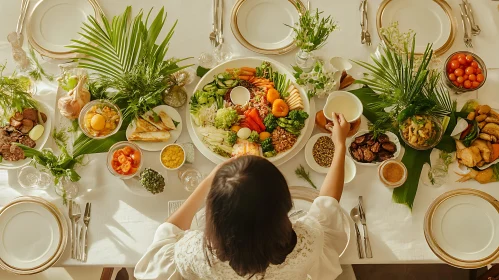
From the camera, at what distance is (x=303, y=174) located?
86.9 inches

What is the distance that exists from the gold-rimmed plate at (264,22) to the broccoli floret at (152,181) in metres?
0.88

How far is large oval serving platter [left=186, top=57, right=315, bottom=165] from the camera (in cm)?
221

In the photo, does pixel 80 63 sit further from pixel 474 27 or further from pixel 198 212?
pixel 474 27

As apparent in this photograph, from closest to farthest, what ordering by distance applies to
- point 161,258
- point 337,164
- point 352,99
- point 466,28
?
1. point 161,258
2. point 337,164
3. point 352,99
4. point 466,28

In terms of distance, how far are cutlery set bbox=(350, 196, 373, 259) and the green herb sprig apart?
235 mm

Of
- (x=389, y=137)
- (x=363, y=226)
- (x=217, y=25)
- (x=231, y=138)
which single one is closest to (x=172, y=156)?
(x=231, y=138)

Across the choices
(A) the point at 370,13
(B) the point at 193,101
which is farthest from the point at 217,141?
(A) the point at 370,13

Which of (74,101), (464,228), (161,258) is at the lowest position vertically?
(464,228)

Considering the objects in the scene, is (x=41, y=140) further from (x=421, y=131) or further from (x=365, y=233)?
(x=421, y=131)

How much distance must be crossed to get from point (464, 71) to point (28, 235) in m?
2.42

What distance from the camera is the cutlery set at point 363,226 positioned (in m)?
2.08

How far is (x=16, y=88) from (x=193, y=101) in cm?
91

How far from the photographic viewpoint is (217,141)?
2.22m

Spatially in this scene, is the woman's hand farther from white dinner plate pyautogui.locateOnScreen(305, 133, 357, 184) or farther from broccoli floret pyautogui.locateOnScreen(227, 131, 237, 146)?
broccoli floret pyautogui.locateOnScreen(227, 131, 237, 146)
